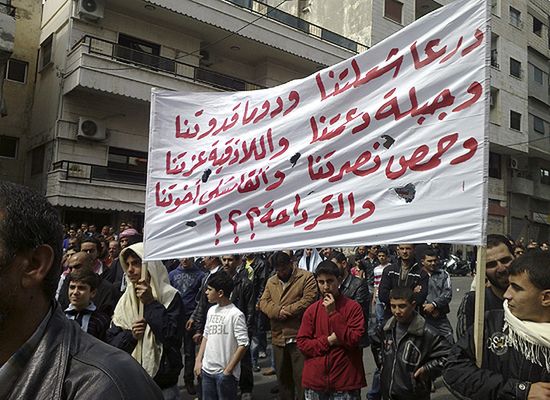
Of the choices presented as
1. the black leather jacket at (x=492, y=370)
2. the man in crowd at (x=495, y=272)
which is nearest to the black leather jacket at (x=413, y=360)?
the man in crowd at (x=495, y=272)

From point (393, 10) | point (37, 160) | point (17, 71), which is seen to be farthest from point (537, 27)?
point (37, 160)

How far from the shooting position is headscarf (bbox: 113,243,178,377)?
3.39 m

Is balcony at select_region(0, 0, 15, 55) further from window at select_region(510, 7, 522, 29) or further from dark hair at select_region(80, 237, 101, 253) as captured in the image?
window at select_region(510, 7, 522, 29)

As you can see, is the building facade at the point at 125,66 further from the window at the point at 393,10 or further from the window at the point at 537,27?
the window at the point at 537,27

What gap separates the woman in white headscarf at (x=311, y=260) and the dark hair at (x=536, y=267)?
5.91 meters

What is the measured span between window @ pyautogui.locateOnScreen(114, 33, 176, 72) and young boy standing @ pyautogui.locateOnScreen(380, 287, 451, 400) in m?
14.5

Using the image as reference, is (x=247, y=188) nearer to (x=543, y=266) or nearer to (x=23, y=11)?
(x=543, y=266)

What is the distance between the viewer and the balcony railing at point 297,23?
61.1 feet

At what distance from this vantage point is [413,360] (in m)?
3.59

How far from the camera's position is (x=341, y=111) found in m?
3.31

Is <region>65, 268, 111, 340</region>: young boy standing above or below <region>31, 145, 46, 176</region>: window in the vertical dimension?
below

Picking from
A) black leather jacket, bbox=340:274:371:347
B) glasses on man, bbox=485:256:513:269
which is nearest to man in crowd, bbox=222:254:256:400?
black leather jacket, bbox=340:274:371:347

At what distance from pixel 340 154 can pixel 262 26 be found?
16528 mm

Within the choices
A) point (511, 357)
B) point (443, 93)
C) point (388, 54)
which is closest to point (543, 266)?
point (511, 357)
